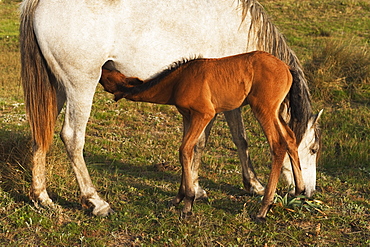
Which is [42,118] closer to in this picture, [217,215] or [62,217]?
[62,217]

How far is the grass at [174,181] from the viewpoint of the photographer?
3.81m

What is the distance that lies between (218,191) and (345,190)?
1.51 meters

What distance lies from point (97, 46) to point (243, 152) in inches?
88.1

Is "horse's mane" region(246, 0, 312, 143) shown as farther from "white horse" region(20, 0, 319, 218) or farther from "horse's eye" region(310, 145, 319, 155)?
"horse's eye" region(310, 145, 319, 155)

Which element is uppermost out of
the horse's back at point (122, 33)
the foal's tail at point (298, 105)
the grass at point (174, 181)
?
the horse's back at point (122, 33)

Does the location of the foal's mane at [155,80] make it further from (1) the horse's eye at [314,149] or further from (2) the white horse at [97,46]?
(1) the horse's eye at [314,149]

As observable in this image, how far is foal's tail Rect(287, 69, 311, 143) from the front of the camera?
13.5 ft

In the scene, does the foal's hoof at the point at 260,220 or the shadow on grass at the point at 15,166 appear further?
the shadow on grass at the point at 15,166

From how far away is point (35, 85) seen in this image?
4.25m

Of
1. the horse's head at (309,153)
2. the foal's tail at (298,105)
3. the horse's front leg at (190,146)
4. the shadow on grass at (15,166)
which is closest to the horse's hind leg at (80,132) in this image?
the shadow on grass at (15,166)

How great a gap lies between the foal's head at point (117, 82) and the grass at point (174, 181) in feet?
3.96

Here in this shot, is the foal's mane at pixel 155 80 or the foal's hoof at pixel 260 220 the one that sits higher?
the foal's mane at pixel 155 80

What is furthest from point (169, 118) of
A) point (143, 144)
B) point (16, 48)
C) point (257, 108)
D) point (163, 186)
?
point (16, 48)

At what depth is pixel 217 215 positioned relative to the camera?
13.8 ft
